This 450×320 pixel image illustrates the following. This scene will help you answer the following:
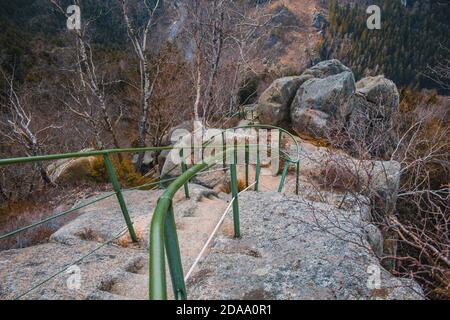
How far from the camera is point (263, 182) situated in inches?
321

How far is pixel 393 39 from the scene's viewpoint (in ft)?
247

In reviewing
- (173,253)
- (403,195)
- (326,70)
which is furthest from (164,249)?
(326,70)

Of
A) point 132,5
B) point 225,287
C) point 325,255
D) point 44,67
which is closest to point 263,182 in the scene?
point 325,255

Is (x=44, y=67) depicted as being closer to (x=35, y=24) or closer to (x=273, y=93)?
(x=35, y=24)

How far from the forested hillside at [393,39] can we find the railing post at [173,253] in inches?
2807

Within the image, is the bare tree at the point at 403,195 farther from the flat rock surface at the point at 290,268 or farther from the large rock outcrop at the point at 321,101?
the large rock outcrop at the point at 321,101

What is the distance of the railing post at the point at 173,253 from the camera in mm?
1252

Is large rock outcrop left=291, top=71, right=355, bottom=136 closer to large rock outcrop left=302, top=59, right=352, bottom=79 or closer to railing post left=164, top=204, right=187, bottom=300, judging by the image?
large rock outcrop left=302, top=59, right=352, bottom=79

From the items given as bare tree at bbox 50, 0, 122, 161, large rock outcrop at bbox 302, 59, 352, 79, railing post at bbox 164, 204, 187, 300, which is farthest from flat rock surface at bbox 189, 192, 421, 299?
large rock outcrop at bbox 302, 59, 352, 79

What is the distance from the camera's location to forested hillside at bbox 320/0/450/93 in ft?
227

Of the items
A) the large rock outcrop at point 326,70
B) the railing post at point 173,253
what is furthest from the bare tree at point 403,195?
the large rock outcrop at point 326,70
